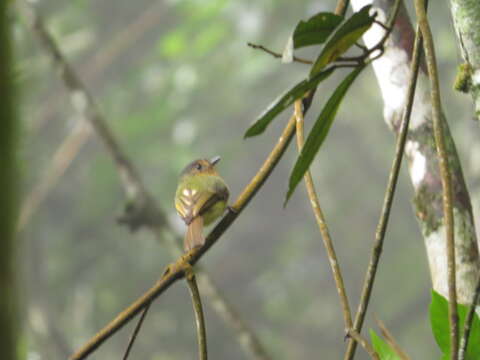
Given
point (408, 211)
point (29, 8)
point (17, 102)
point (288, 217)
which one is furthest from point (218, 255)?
point (17, 102)

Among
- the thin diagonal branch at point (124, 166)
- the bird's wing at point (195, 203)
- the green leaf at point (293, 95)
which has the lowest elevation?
the green leaf at point (293, 95)

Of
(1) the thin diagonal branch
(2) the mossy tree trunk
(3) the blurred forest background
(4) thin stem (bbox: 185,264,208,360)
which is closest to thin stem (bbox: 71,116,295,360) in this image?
(4) thin stem (bbox: 185,264,208,360)

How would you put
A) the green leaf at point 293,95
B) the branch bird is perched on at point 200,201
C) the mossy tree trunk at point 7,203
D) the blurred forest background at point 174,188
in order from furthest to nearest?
the blurred forest background at point 174,188 → the branch bird is perched on at point 200,201 → the green leaf at point 293,95 → the mossy tree trunk at point 7,203

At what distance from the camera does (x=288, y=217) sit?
11.1 metres

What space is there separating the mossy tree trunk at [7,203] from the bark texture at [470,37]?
0.81 m

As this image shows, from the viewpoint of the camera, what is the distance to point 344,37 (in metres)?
0.79

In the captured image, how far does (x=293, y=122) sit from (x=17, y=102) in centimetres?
76

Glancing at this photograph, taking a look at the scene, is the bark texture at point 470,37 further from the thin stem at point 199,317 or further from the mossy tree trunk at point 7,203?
the mossy tree trunk at point 7,203

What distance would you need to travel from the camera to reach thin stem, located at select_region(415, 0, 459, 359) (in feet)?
2.30

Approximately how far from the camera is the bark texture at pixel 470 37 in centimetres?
95

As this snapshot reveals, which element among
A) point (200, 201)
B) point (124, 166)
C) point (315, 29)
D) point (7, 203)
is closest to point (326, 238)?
point (315, 29)

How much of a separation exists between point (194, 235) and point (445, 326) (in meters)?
0.90

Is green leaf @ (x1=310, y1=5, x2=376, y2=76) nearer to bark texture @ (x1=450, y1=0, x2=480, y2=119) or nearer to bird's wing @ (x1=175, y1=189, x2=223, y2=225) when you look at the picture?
bark texture @ (x1=450, y1=0, x2=480, y2=119)

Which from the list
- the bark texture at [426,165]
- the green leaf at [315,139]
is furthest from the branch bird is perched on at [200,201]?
the green leaf at [315,139]
